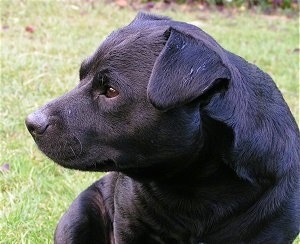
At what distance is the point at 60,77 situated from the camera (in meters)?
5.20

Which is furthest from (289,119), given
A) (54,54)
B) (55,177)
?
(54,54)

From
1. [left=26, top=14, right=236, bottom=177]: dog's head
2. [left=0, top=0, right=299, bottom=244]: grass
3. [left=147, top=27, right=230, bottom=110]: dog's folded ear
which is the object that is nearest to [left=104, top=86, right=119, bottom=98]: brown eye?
[left=26, top=14, right=236, bottom=177]: dog's head

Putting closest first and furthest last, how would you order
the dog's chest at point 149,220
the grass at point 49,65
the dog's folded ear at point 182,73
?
the dog's folded ear at point 182,73 < the dog's chest at point 149,220 < the grass at point 49,65

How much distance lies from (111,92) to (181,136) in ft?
0.93

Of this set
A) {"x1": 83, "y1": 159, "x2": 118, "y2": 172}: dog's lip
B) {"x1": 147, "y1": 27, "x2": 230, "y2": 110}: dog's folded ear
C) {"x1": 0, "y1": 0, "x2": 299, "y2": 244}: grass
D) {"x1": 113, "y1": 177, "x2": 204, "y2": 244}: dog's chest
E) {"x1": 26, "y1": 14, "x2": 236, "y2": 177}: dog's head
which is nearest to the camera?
{"x1": 147, "y1": 27, "x2": 230, "y2": 110}: dog's folded ear

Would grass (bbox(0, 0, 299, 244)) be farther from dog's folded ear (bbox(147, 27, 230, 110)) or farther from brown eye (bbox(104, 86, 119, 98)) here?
dog's folded ear (bbox(147, 27, 230, 110))

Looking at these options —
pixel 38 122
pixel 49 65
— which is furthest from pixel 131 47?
pixel 49 65

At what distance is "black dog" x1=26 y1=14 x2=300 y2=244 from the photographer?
2088 mm

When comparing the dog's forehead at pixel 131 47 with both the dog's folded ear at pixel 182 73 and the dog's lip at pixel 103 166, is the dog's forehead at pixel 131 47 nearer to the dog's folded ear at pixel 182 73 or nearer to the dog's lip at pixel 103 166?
the dog's folded ear at pixel 182 73

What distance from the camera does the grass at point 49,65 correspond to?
3.30m

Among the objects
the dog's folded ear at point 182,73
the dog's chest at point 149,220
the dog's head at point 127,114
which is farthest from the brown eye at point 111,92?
the dog's chest at point 149,220

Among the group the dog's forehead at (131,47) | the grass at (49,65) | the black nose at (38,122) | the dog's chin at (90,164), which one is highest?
the dog's forehead at (131,47)

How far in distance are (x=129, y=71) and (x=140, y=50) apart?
93mm

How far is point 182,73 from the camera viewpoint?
6.61 ft
